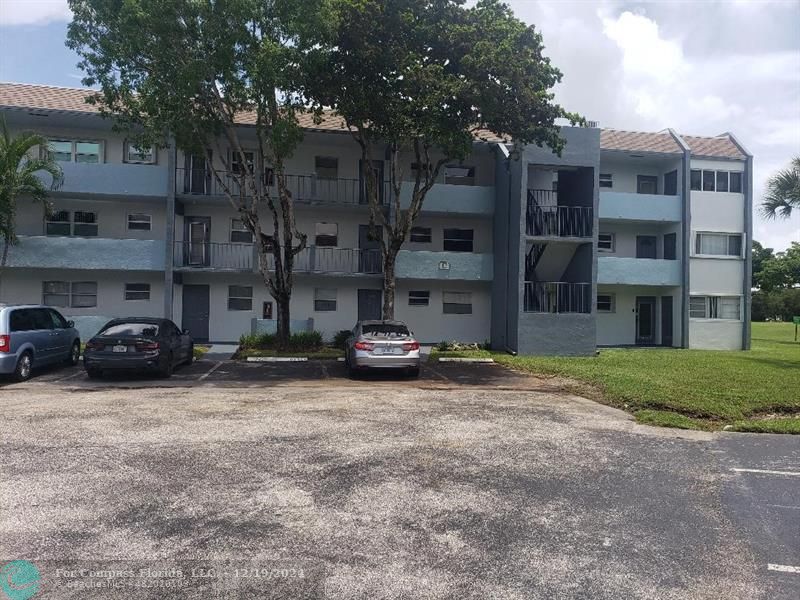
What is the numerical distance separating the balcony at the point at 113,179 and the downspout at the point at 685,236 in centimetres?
2080

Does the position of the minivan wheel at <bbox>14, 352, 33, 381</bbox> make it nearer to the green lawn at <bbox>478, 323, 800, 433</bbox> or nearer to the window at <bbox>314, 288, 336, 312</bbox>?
the window at <bbox>314, 288, 336, 312</bbox>

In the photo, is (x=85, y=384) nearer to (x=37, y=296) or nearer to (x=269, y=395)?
(x=269, y=395)

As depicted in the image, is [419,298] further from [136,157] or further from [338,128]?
[136,157]

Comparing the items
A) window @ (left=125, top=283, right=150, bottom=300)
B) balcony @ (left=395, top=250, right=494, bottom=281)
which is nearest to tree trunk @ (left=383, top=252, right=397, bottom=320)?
balcony @ (left=395, top=250, right=494, bottom=281)

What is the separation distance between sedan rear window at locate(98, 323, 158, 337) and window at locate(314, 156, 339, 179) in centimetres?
1147

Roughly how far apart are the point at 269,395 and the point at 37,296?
15.4 m

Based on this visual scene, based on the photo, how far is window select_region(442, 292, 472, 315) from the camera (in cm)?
2406

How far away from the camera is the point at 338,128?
2197 cm

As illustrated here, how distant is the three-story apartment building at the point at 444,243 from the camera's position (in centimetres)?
2061

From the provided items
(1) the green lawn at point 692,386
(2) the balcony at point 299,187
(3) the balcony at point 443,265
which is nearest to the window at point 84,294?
(2) the balcony at point 299,187

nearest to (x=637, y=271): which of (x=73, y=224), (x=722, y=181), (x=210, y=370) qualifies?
(x=722, y=181)

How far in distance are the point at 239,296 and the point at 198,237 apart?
9.17 ft

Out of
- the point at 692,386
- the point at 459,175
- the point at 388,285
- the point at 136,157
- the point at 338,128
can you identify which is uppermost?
the point at 338,128

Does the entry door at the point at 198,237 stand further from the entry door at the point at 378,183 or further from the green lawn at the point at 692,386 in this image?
the green lawn at the point at 692,386
